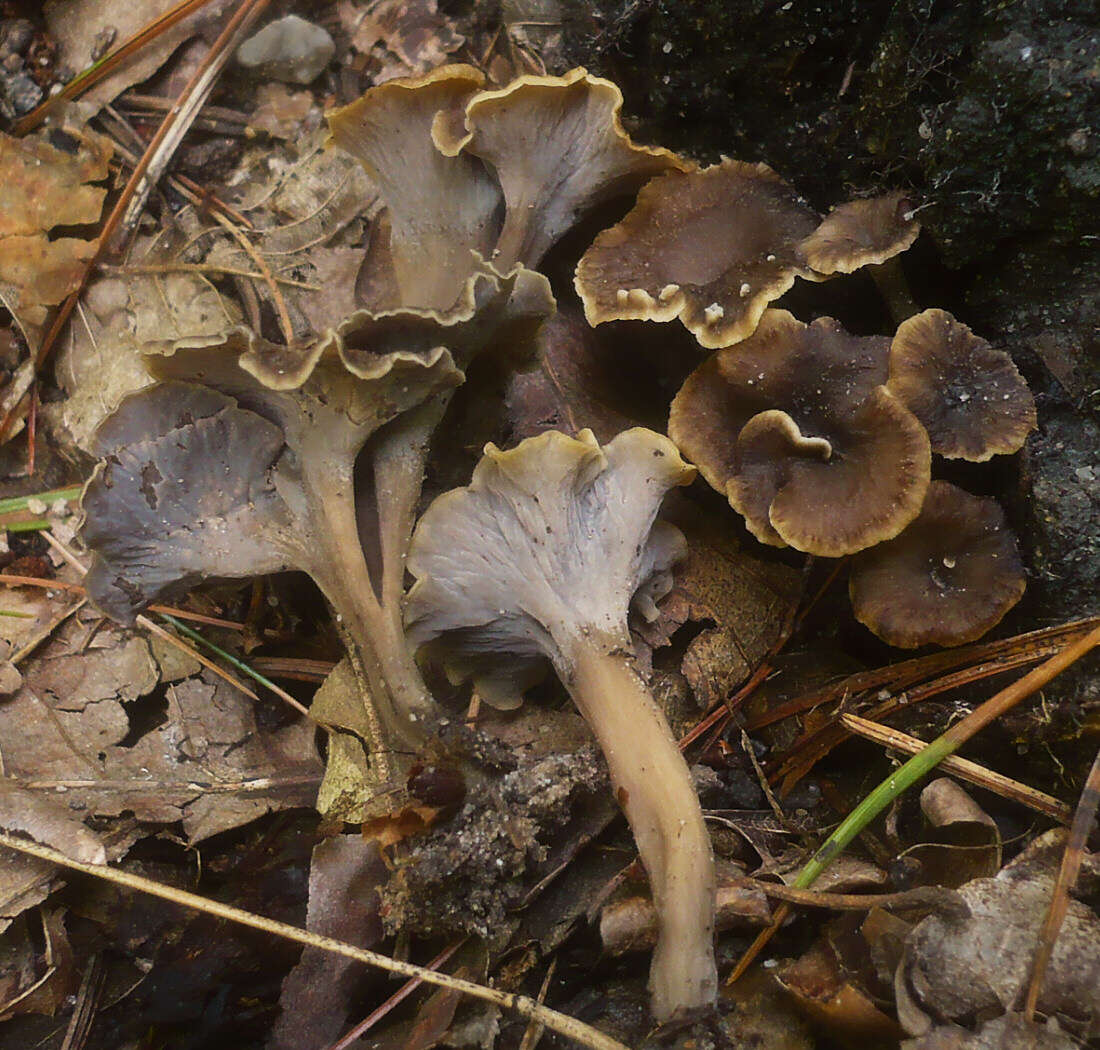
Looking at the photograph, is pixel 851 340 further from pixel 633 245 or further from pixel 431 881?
pixel 431 881

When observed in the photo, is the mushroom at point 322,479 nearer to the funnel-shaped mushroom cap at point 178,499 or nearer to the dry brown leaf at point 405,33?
the funnel-shaped mushroom cap at point 178,499

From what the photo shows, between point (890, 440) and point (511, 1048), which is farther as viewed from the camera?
point (890, 440)

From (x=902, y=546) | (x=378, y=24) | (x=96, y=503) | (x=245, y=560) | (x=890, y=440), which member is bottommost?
(x=902, y=546)

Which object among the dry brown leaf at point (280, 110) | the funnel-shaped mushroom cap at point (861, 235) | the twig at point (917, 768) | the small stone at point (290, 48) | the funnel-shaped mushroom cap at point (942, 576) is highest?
the small stone at point (290, 48)

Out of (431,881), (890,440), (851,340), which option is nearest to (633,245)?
(851,340)

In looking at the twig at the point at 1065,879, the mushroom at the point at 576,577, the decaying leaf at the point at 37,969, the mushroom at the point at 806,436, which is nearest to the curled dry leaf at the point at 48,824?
the decaying leaf at the point at 37,969

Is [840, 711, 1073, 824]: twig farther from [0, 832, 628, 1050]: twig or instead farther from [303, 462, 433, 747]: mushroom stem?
[303, 462, 433, 747]: mushroom stem

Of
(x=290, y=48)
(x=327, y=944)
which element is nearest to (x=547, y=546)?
(x=327, y=944)
